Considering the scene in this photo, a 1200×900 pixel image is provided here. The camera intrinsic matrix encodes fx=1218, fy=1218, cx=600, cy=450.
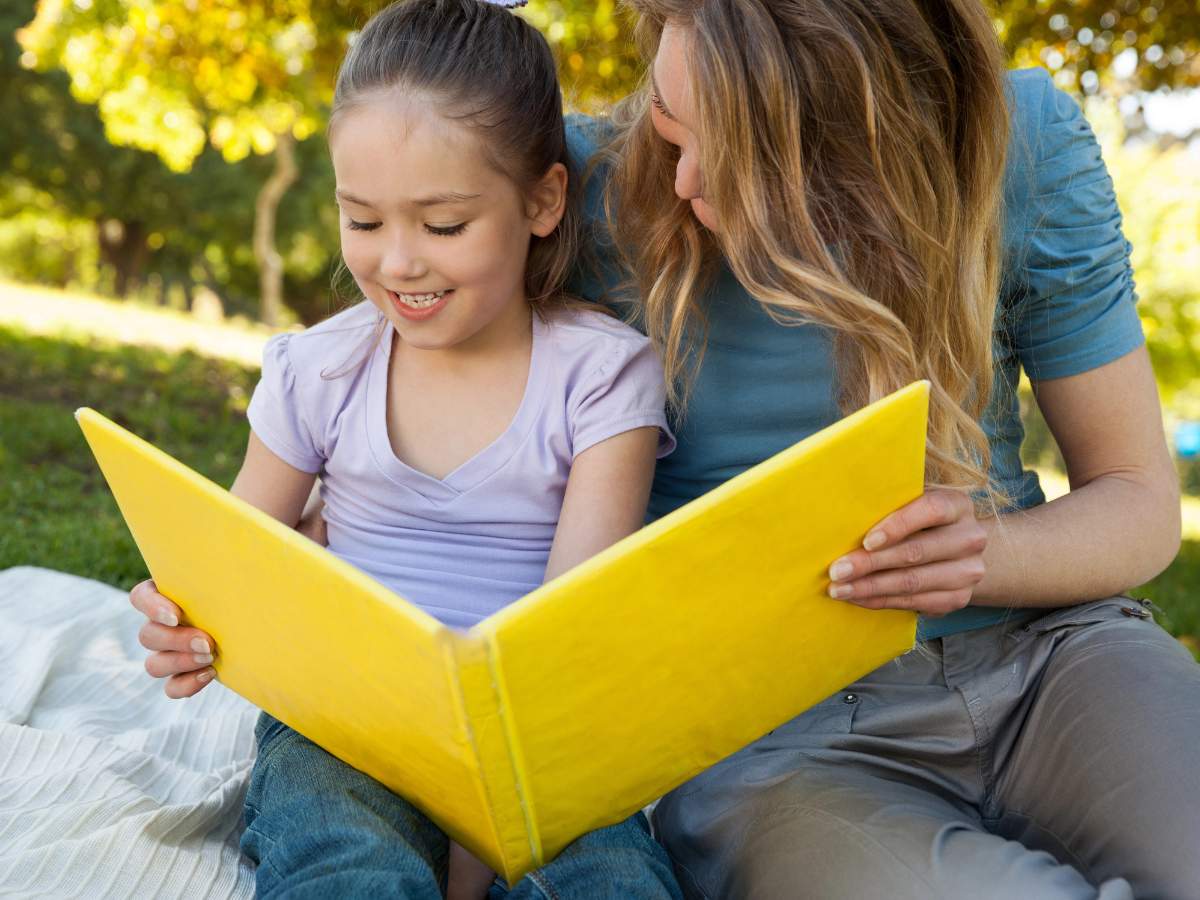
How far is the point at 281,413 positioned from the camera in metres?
1.89

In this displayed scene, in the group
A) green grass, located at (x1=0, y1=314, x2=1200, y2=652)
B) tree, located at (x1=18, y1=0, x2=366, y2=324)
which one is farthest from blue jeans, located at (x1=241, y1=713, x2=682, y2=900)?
tree, located at (x1=18, y1=0, x2=366, y2=324)

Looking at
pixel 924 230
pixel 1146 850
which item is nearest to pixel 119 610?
pixel 924 230

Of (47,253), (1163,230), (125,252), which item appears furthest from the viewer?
(47,253)

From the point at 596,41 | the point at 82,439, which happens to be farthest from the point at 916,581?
the point at 596,41

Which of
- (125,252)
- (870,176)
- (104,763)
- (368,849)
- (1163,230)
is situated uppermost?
(870,176)

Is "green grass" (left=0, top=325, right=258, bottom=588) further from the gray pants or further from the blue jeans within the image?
the gray pants

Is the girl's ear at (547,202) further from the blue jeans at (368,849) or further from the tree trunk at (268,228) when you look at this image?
the tree trunk at (268,228)

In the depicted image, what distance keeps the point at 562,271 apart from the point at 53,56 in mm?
5726

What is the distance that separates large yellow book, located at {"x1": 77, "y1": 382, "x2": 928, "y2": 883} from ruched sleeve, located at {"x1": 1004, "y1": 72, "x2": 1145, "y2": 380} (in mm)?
569

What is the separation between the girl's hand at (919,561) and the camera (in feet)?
4.39

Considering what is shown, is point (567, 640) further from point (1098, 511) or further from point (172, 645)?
point (1098, 511)

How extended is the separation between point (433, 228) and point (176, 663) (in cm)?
68

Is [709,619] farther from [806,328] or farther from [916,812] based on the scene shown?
[806,328]

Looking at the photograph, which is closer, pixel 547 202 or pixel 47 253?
pixel 547 202
